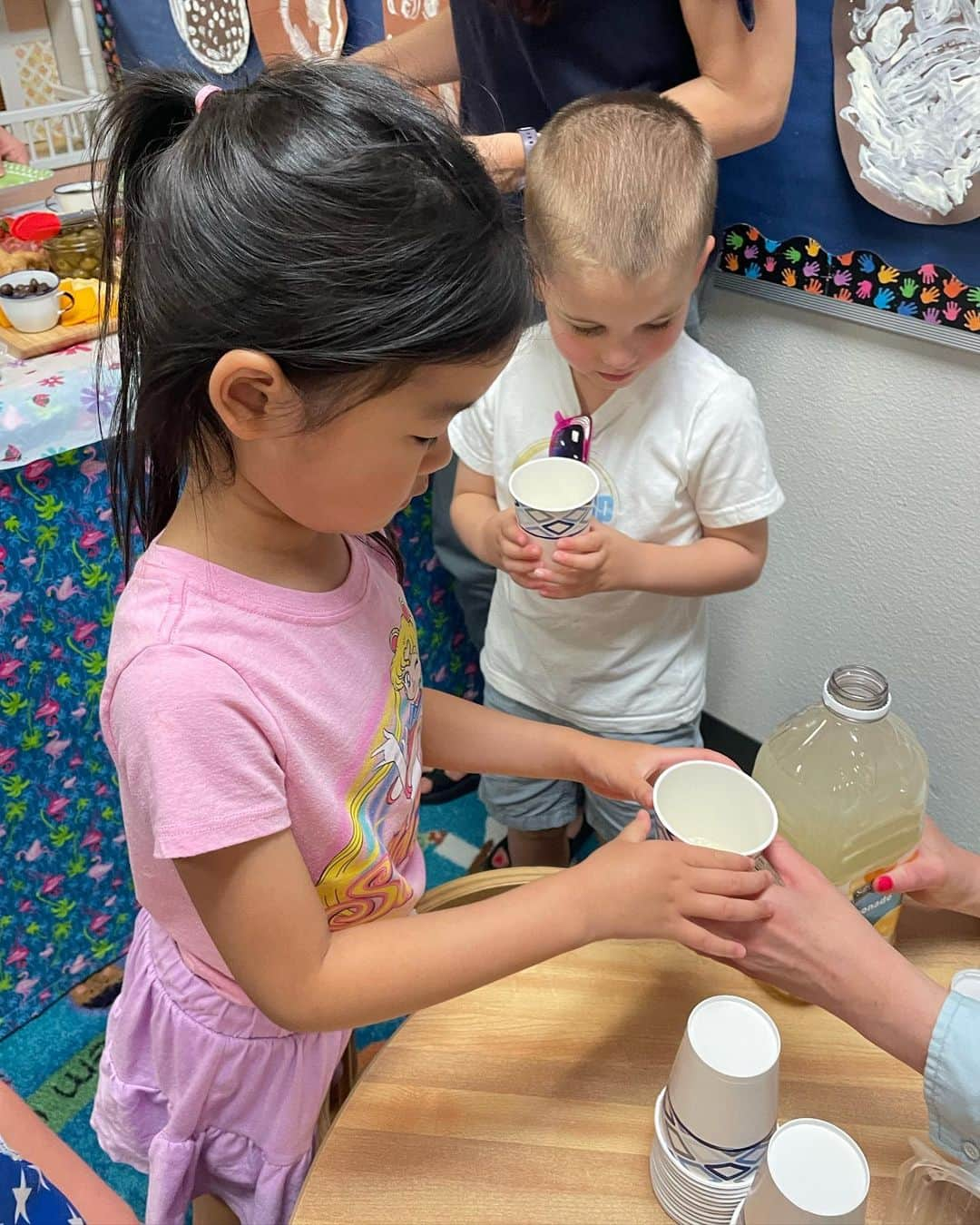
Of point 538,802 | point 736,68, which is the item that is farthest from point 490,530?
point 736,68

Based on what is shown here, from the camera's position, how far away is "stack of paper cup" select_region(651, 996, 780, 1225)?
0.61m

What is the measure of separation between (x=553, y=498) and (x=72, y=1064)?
1.14 meters

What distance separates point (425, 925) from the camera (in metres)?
0.74

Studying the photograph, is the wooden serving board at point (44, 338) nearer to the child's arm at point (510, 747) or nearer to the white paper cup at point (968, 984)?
the child's arm at point (510, 747)

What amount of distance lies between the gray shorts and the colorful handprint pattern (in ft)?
2.03

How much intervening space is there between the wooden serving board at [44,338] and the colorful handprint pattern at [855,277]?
0.89m

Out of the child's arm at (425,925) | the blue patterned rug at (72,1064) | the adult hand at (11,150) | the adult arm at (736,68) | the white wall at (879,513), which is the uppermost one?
the adult arm at (736,68)

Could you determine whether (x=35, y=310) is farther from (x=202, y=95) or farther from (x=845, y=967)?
(x=845, y=967)

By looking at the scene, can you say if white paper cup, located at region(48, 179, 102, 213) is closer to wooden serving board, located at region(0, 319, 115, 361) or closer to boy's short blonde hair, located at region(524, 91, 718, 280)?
wooden serving board, located at region(0, 319, 115, 361)

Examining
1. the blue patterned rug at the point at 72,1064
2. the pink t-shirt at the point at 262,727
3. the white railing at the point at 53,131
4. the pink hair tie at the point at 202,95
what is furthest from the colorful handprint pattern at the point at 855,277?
the white railing at the point at 53,131

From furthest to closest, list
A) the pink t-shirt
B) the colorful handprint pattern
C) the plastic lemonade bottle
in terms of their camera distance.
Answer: the colorful handprint pattern, the plastic lemonade bottle, the pink t-shirt

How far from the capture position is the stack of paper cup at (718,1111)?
2.00 feet

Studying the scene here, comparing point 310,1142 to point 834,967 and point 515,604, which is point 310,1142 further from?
point 515,604

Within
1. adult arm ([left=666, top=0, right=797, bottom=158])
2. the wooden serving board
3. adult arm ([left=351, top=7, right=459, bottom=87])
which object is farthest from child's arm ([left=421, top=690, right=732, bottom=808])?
adult arm ([left=351, top=7, right=459, bottom=87])
